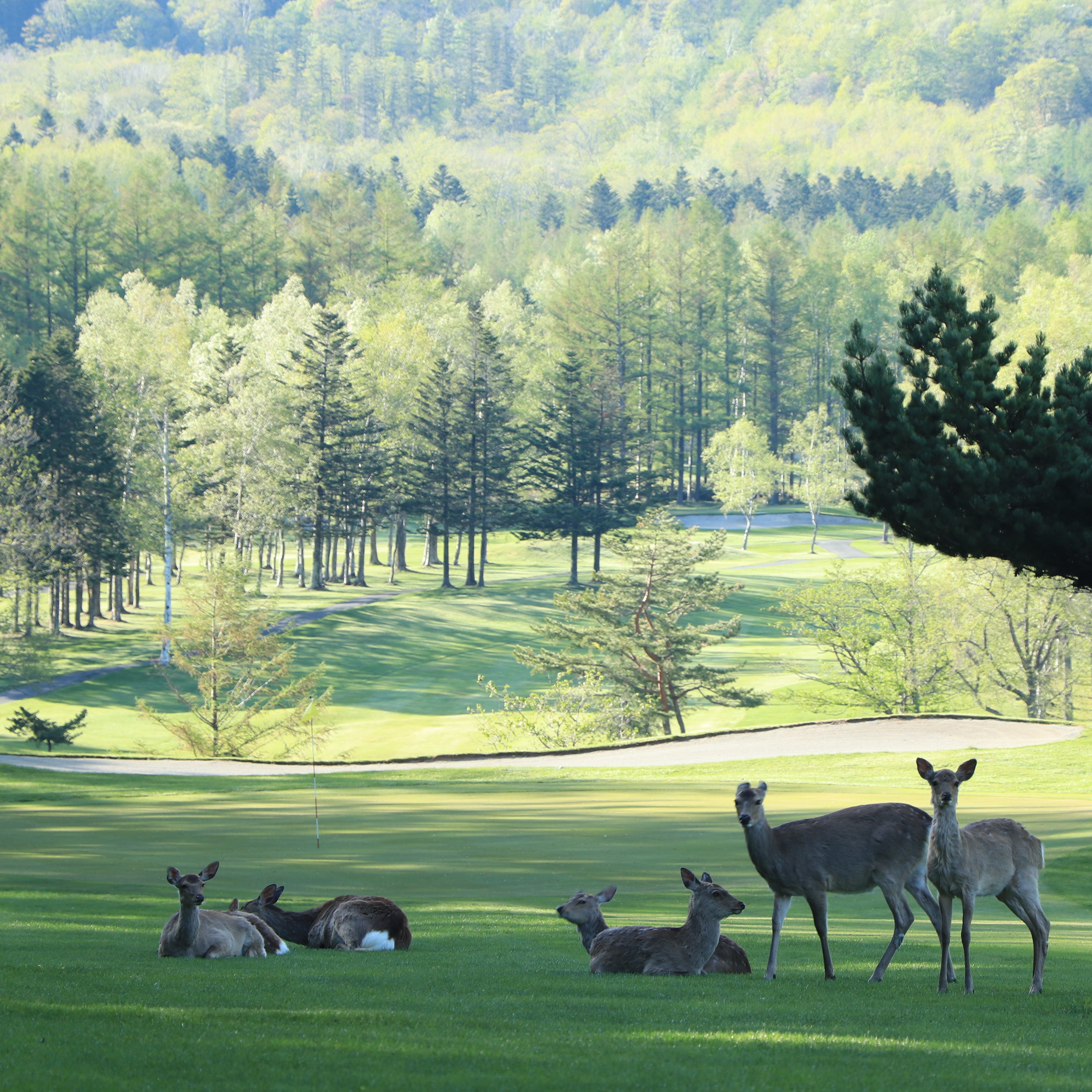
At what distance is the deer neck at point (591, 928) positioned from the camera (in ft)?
34.0

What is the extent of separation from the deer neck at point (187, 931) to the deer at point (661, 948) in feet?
10.2

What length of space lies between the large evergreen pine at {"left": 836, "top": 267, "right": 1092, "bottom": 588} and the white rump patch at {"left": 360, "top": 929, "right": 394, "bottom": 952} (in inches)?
214

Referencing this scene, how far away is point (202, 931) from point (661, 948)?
3.63 metres

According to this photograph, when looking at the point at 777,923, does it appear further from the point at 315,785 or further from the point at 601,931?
the point at 315,785

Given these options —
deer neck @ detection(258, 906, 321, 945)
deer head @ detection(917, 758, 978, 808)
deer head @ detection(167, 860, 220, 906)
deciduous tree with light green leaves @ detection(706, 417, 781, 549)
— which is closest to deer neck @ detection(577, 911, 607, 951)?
deer neck @ detection(258, 906, 321, 945)

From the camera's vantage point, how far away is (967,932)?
8539mm

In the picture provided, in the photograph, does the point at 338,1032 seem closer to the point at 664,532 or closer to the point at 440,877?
the point at 440,877

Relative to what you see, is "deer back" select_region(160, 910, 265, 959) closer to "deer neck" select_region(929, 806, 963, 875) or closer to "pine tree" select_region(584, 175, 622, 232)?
"deer neck" select_region(929, 806, 963, 875)

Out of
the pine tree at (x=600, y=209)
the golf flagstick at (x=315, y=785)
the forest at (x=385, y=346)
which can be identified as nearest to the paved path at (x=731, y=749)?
the golf flagstick at (x=315, y=785)

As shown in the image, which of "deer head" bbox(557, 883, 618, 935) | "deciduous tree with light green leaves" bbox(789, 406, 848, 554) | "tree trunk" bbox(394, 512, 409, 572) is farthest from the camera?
A: "deciduous tree with light green leaves" bbox(789, 406, 848, 554)

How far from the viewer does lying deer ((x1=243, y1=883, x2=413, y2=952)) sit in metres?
10.8

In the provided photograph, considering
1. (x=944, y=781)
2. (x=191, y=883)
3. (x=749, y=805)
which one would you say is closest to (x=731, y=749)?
(x=191, y=883)

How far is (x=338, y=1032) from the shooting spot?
667 centimetres

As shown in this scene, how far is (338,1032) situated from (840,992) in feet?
11.3
